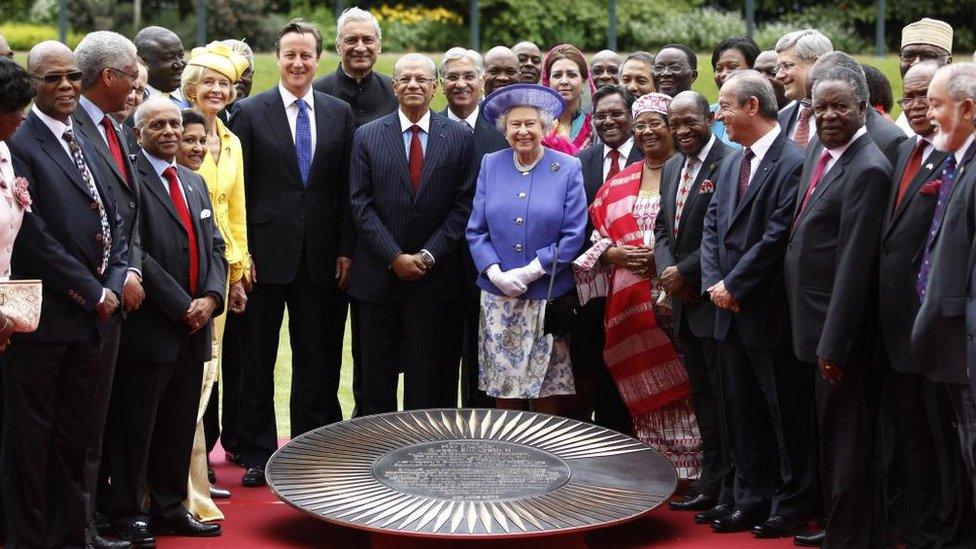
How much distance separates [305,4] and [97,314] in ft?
57.1

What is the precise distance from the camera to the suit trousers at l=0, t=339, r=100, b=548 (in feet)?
20.2

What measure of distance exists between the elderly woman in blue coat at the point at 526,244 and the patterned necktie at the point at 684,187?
65 cm

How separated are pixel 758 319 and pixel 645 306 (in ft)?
3.37

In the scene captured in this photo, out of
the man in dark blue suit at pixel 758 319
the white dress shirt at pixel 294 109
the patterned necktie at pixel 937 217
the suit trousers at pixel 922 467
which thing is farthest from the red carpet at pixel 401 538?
the white dress shirt at pixel 294 109

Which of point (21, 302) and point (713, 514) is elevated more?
point (21, 302)

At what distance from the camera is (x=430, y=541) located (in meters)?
6.82

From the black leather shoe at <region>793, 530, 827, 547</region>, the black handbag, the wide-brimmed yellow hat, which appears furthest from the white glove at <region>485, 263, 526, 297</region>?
the black leather shoe at <region>793, 530, 827, 547</region>

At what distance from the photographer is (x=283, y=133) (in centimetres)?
839

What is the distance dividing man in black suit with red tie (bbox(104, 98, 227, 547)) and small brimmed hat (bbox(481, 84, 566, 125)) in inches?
68.9

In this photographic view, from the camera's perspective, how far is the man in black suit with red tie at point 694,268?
7426 millimetres

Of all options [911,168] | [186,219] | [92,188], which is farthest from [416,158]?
[911,168]

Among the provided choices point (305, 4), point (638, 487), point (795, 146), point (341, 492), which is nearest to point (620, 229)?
point (795, 146)

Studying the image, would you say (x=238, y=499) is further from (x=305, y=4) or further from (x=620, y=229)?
(x=305, y=4)

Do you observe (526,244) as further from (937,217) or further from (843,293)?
(937,217)
